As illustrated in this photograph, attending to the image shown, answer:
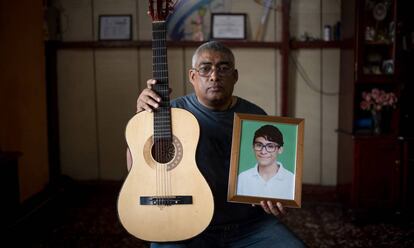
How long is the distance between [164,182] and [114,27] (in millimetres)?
2585

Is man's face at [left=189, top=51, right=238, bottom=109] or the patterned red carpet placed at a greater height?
man's face at [left=189, top=51, right=238, bottom=109]

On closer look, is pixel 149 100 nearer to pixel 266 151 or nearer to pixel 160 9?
pixel 160 9

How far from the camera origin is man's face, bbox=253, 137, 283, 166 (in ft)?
4.27

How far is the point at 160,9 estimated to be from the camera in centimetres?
145

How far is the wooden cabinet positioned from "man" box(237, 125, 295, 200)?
1.90m

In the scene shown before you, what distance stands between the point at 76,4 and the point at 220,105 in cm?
263

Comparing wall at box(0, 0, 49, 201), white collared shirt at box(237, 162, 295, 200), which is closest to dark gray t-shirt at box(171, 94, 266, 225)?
white collared shirt at box(237, 162, 295, 200)

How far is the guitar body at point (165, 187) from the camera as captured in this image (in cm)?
131

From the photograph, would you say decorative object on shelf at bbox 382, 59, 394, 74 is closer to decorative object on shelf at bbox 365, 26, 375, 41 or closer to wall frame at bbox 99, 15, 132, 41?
decorative object on shelf at bbox 365, 26, 375, 41

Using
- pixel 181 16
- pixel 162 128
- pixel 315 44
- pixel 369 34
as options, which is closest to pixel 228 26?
pixel 181 16

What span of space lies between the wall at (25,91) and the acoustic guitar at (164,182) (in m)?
1.81

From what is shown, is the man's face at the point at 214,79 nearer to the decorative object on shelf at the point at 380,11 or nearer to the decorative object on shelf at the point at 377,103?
the decorative object on shelf at the point at 377,103

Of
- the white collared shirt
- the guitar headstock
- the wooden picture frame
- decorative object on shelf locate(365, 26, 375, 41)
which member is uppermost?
the wooden picture frame

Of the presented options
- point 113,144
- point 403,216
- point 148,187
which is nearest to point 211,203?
point 148,187
